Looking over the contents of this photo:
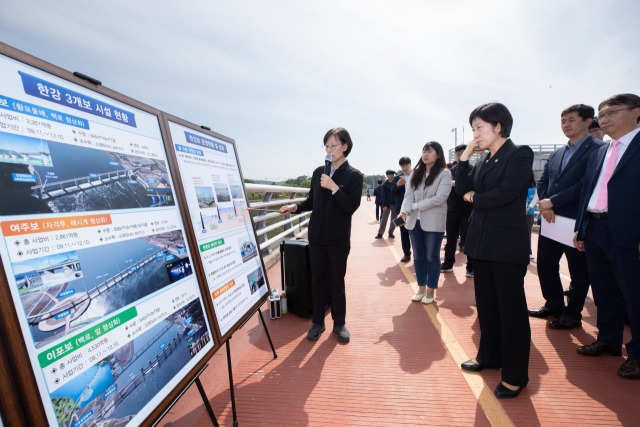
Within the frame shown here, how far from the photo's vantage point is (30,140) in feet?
3.01

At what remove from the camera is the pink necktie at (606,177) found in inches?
89.0

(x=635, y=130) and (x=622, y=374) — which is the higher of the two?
(x=635, y=130)

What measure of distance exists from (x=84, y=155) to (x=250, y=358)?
7.07 feet

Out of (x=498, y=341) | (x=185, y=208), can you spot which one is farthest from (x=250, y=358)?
(x=498, y=341)

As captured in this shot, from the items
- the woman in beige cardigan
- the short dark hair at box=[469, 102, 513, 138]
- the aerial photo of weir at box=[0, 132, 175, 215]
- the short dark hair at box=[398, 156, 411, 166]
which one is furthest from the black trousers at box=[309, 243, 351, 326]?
the short dark hair at box=[398, 156, 411, 166]

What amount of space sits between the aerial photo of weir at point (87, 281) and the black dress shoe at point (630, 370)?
10.8ft

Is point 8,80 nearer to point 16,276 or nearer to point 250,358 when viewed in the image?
point 16,276

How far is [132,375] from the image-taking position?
1108 mm

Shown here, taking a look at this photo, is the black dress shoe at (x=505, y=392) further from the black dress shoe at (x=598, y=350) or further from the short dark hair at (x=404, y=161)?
the short dark hair at (x=404, y=161)

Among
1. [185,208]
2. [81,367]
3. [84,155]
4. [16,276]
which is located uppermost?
[84,155]

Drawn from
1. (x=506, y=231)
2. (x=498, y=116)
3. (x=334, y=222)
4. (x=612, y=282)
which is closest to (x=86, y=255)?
(x=334, y=222)

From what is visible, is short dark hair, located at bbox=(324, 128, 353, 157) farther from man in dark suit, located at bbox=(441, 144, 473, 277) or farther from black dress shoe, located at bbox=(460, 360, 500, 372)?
man in dark suit, located at bbox=(441, 144, 473, 277)

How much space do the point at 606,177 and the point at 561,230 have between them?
699 mm

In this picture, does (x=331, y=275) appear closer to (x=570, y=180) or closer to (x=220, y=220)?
(x=220, y=220)
